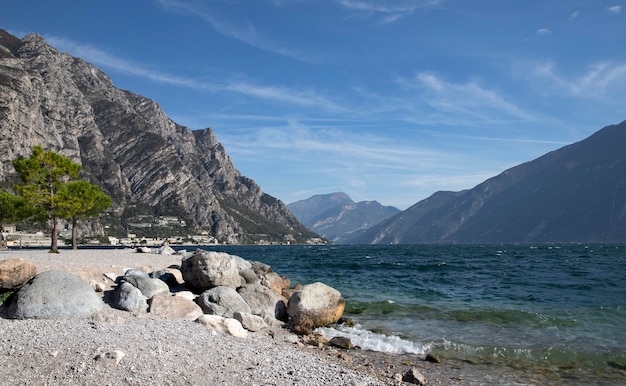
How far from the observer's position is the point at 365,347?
15.1m

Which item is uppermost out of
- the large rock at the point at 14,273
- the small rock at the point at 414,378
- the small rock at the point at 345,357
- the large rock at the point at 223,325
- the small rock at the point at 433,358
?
the large rock at the point at 14,273

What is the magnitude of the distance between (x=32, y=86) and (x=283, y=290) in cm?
20045

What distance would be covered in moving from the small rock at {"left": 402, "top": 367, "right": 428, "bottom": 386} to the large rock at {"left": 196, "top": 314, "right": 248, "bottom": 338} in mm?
5568

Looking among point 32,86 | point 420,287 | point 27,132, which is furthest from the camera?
point 32,86

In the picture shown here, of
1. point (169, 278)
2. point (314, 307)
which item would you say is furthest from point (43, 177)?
point (314, 307)

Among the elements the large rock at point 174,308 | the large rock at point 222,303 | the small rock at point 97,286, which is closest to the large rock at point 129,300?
the large rock at point 174,308

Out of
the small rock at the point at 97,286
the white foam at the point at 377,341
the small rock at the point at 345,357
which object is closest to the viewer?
the small rock at the point at 345,357

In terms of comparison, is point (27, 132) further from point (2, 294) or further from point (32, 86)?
point (2, 294)

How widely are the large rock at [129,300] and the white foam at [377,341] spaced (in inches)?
280


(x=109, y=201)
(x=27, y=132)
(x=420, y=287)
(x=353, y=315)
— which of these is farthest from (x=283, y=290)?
(x=27, y=132)

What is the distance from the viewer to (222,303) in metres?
17.4

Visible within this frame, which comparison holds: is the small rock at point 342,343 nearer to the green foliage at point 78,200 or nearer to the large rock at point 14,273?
the large rock at point 14,273

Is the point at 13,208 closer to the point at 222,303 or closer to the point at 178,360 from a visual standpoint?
the point at 222,303

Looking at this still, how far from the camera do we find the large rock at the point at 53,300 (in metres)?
13.3
